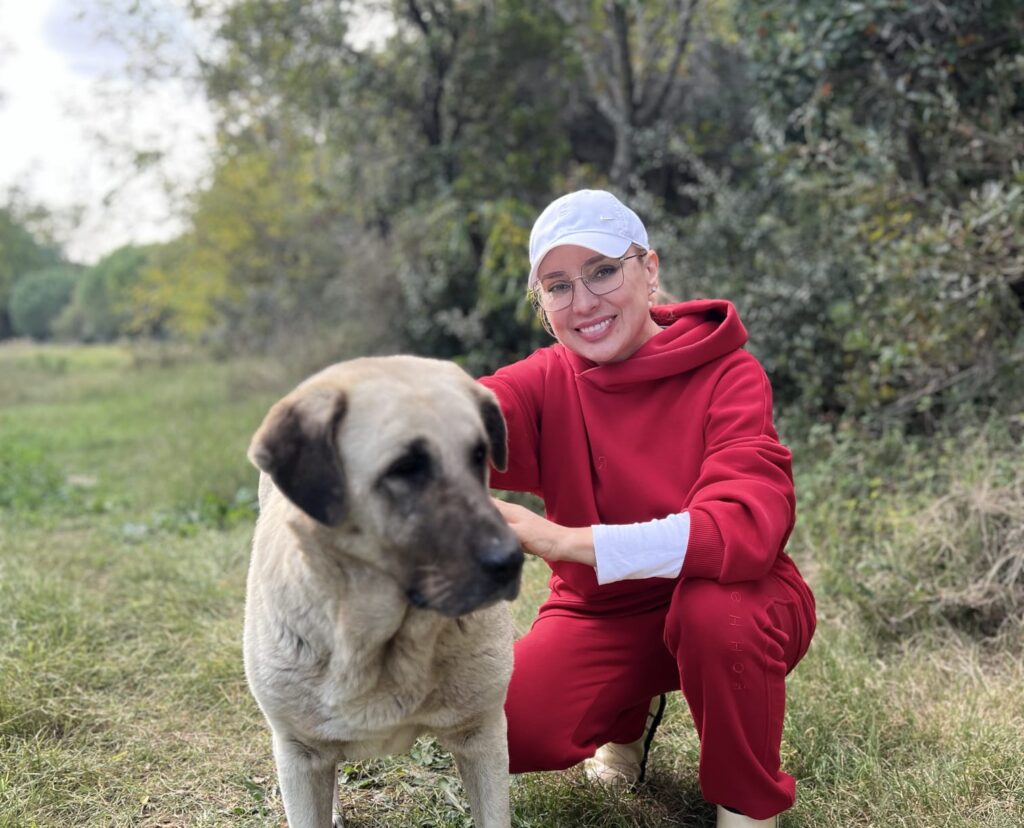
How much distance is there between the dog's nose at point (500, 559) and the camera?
174 cm

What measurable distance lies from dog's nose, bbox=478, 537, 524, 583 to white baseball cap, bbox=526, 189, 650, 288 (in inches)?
A: 42.5

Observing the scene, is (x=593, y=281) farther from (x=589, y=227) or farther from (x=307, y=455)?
(x=307, y=455)

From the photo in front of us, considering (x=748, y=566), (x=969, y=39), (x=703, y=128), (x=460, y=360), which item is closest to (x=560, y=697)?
(x=748, y=566)

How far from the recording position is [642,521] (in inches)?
99.8

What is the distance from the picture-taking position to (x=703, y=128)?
894 cm

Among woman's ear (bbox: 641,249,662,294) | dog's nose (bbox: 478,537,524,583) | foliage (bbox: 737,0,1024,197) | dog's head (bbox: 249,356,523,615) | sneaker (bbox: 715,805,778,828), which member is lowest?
sneaker (bbox: 715,805,778,828)

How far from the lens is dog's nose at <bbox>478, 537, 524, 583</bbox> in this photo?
174cm

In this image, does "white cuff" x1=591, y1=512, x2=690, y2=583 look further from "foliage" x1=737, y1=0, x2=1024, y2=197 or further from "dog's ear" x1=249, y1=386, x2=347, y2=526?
"foliage" x1=737, y1=0, x2=1024, y2=197

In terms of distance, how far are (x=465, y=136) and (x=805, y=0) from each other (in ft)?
14.0

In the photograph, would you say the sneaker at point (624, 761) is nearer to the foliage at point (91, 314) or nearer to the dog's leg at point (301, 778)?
the dog's leg at point (301, 778)

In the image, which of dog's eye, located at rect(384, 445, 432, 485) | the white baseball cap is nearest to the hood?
the white baseball cap

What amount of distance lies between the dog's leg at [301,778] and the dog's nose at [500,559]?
2.54ft

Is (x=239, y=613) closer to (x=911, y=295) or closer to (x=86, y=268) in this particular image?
(x=911, y=295)

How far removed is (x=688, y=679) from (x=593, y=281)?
1.13 m
